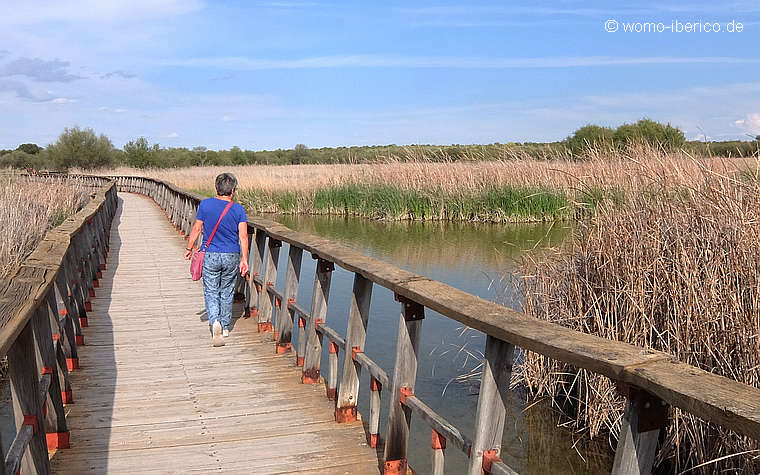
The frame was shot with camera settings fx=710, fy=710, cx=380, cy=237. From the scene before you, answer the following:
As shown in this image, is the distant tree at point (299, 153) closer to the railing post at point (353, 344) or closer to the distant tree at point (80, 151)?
the distant tree at point (80, 151)

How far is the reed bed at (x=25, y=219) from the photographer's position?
26.6ft

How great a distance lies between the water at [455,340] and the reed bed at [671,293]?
30 centimetres

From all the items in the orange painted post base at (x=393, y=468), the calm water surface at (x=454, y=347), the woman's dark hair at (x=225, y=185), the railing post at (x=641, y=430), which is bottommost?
the calm water surface at (x=454, y=347)

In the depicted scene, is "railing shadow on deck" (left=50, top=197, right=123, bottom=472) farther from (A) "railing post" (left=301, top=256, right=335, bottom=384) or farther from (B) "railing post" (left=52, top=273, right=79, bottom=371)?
(A) "railing post" (left=301, top=256, right=335, bottom=384)

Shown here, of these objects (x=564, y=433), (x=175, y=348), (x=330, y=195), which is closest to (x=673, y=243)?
(x=564, y=433)

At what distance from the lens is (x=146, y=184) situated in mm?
32812

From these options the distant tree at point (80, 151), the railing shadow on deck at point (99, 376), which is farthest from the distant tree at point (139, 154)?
the railing shadow on deck at point (99, 376)

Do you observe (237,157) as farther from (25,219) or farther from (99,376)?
(99,376)

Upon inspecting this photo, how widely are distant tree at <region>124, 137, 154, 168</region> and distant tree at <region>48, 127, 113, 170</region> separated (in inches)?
82.4

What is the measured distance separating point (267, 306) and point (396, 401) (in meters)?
3.36

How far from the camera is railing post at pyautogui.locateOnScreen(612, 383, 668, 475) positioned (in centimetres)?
194

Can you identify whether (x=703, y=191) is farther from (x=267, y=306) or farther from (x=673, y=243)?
(x=267, y=306)

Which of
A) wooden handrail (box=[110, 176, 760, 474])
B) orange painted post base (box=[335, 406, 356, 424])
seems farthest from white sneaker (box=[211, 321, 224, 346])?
orange painted post base (box=[335, 406, 356, 424])

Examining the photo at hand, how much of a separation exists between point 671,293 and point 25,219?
903cm
